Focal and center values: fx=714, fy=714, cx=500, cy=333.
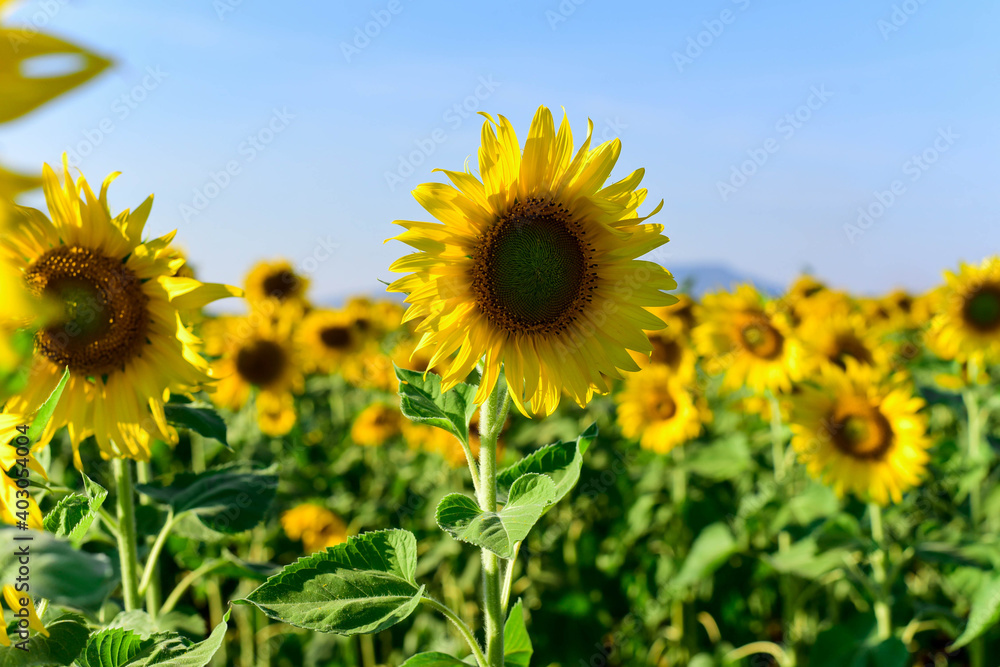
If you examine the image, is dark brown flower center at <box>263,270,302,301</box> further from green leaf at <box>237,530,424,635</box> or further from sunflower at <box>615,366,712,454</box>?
green leaf at <box>237,530,424,635</box>

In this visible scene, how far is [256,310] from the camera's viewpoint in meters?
7.15

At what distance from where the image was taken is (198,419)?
210cm

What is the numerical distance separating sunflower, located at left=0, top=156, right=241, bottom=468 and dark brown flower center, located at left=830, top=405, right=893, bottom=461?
342 centimetres

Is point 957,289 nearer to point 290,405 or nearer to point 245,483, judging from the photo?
point 245,483

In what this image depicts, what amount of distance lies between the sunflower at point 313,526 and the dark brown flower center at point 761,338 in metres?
3.23

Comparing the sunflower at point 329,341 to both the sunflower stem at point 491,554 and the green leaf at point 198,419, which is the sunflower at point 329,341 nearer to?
the green leaf at point 198,419

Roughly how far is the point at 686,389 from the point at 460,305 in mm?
4042

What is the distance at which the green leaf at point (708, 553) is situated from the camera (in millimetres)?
4008

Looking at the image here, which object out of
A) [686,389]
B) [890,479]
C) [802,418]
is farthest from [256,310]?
[890,479]

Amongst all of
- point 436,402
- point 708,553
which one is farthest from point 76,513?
point 708,553

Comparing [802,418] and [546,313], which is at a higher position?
[802,418]

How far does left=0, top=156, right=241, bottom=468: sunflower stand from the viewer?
195 centimetres

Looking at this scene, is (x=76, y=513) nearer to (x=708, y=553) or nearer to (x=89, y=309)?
(x=89, y=309)

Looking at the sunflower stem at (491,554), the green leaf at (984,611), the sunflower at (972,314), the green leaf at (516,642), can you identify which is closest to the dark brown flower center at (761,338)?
the sunflower at (972,314)
